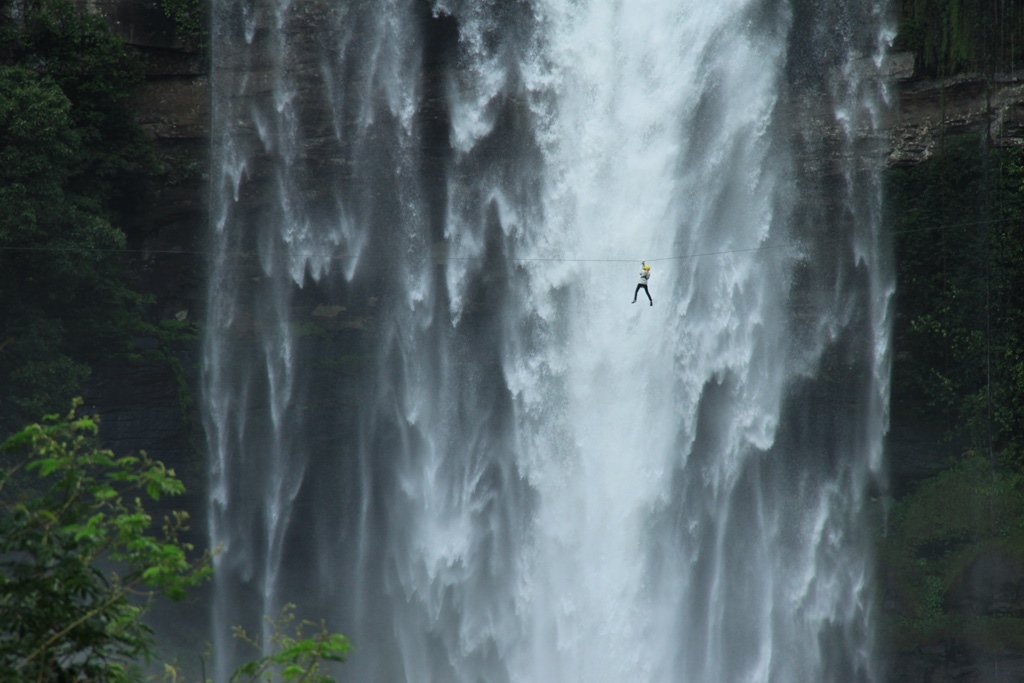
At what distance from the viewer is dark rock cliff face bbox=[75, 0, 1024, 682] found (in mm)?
25438

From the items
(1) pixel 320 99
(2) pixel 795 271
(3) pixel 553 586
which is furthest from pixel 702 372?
(1) pixel 320 99

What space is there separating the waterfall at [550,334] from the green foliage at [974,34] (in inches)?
39.2

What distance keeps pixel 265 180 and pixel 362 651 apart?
10.5m

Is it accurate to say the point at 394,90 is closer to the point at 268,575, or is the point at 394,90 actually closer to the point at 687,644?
the point at 268,575

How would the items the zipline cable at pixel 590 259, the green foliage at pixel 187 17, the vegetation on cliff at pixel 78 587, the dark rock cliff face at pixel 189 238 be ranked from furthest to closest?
the green foliage at pixel 187 17, the zipline cable at pixel 590 259, the dark rock cliff face at pixel 189 238, the vegetation on cliff at pixel 78 587

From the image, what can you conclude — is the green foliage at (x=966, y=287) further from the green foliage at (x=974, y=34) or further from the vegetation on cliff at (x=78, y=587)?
the vegetation on cliff at (x=78, y=587)

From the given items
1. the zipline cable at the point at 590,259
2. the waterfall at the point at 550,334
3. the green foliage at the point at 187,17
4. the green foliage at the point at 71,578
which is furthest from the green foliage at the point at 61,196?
the green foliage at the point at 71,578

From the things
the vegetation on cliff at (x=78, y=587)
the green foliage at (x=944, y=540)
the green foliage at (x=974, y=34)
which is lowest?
the green foliage at (x=944, y=540)

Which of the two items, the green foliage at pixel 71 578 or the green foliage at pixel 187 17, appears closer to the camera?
the green foliage at pixel 71 578

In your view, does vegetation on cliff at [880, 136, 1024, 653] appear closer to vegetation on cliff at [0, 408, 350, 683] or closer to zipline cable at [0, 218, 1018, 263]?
zipline cable at [0, 218, 1018, 263]

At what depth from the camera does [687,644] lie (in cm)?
2559

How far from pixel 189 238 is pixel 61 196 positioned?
3303mm

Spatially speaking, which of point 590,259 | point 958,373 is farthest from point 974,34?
point 590,259

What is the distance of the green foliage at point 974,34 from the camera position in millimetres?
25344
